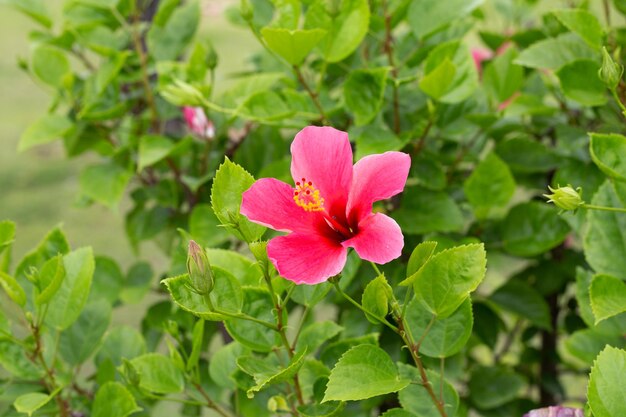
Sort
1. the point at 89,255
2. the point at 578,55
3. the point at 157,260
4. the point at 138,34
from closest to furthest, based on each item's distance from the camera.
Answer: the point at 89,255 → the point at 578,55 → the point at 138,34 → the point at 157,260

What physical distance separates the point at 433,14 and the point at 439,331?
43 centimetres

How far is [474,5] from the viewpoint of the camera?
0.91 metres

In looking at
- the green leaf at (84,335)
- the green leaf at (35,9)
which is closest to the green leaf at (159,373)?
the green leaf at (84,335)

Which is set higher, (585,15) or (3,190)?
(585,15)

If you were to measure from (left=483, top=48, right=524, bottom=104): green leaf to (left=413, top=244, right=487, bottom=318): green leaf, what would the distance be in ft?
1.43

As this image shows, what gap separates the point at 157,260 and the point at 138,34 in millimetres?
1090

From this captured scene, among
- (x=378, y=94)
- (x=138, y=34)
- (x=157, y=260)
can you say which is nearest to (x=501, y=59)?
(x=378, y=94)

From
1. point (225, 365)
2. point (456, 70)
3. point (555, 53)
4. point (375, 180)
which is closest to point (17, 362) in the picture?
point (225, 365)

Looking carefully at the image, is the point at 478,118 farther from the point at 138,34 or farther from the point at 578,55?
the point at 138,34

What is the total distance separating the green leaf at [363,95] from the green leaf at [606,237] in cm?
23

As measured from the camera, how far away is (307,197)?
57 cm

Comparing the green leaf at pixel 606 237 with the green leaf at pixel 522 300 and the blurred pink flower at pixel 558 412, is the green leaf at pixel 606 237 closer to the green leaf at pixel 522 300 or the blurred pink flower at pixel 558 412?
the blurred pink flower at pixel 558 412

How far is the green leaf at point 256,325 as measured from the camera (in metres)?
0.65

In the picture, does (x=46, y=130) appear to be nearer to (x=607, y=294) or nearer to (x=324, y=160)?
(x=324, y=160)
